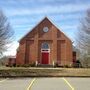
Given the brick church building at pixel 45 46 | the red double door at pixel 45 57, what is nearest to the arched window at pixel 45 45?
the brick church building at pixel 45 46

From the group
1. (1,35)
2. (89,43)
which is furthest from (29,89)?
(89,43)

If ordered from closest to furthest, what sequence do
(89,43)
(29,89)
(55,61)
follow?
(29,89)
(89,43)
(55,61)

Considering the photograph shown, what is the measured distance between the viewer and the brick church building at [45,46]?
68.4 meters

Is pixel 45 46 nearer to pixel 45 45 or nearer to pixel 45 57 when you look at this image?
pixel 45 45

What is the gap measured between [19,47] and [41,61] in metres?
5.45

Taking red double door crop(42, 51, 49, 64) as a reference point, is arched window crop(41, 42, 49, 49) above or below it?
above

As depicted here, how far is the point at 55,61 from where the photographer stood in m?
68.0

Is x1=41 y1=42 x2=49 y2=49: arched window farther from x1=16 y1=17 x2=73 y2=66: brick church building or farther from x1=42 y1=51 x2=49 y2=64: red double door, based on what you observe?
x1=42 y1=51 x2=49 y2=64: red double door

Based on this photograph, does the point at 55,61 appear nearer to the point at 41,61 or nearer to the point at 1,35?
the point at 41,61

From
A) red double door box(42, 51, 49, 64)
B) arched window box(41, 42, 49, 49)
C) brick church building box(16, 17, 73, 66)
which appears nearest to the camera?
red double door box(42, 51, 49, 64)

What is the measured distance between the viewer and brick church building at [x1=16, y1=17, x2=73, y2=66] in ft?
224

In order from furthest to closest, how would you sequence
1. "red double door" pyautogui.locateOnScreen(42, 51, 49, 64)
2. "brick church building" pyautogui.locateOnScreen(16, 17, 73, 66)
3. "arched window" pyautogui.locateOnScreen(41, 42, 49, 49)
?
"arched window" pyautogui.locateOnScreen(41, 42, 49, 49) → "brick church building" pyautogui.locateOnScreen(16, 17, 73, 66) → "red double door" pyautogui.locateOnScreen(42, 51, 49, 64)

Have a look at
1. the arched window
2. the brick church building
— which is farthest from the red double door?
the arched window

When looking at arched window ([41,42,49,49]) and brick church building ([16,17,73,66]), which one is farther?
arched window ([41,42,49,49])
